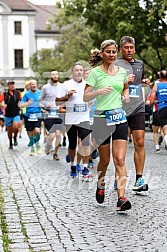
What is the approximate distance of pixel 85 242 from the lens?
17.9 ft

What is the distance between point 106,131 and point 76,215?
40.0 inches

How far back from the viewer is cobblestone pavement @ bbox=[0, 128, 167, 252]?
5410 mm

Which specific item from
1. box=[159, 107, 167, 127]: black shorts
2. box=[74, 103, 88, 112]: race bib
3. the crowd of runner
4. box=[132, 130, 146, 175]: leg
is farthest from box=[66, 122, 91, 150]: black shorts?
box=[159, 107, 167, 127]: black shorts

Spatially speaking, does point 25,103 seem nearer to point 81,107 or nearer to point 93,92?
point 81,107

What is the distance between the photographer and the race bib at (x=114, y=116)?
22.6 feet

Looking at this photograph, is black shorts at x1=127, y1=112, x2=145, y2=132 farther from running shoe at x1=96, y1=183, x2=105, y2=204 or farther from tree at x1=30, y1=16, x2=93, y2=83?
tree at x1=30, y1=16, x2=93, y2=83

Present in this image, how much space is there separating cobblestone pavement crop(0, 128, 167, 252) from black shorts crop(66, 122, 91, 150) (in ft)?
1.89

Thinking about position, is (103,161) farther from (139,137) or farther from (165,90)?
(165,90)

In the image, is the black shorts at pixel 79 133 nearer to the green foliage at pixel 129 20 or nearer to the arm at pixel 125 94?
the arm at pixel 125 94

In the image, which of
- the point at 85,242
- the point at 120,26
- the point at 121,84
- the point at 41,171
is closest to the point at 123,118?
the point at 121,84

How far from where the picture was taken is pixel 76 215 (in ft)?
22.0

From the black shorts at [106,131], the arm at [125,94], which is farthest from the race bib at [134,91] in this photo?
the black shorts at [106,131]

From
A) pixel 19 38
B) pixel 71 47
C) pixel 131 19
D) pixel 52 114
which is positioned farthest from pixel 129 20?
pixel 19 38

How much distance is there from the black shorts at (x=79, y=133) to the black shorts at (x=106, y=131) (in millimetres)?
2696
